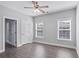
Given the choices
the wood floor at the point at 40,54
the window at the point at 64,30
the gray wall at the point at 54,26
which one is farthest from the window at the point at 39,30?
the wood floor at the point at 40,54

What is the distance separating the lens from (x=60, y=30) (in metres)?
5.59

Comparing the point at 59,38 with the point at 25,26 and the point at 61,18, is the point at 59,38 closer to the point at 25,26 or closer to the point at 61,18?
the point at 61,18

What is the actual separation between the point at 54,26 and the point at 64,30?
32.5 inches

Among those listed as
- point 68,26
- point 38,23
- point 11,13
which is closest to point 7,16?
point 11,13

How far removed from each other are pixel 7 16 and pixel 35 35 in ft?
11.3

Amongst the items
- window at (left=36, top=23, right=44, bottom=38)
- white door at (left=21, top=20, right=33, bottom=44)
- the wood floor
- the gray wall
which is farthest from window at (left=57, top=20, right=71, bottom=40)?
white door at (left=21, top=20, right=33, bottom=44)

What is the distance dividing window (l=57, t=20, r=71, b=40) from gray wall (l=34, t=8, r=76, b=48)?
10.6 inches

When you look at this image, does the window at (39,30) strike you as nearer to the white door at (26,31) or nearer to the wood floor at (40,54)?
the white door at (26,31)

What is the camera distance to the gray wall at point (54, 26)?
4.83 m

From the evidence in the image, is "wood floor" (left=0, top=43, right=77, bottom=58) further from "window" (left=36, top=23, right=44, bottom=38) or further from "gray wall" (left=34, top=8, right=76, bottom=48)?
"window" (left=36, top=23, right=44, bottom=38)

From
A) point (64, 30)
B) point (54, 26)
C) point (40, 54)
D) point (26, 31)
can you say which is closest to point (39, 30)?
point (26, 31)

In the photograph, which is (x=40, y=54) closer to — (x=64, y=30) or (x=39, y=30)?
(x=64, y=30)

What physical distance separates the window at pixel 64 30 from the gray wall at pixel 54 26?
0.27 m

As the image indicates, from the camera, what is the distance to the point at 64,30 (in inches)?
212
